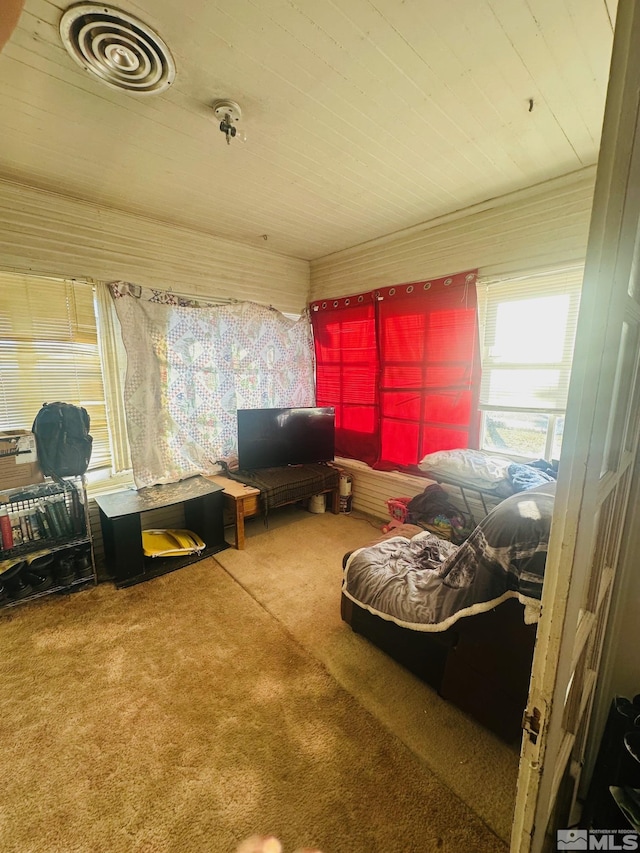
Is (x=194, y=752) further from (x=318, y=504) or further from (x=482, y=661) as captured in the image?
(x=318, y=504)

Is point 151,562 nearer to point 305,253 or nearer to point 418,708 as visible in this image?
point 418,708

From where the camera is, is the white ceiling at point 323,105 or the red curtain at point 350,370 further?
the red curtain at point 350,370

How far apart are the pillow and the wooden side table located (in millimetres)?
1461

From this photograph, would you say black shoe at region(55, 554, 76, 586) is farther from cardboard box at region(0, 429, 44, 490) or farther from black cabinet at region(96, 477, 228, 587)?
cardboard box at region(0, 429, 44, 490)

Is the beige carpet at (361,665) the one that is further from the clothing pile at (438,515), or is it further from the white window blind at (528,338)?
the white window blind at (528,338)

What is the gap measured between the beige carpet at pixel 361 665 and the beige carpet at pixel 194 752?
7cm

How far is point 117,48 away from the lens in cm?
135

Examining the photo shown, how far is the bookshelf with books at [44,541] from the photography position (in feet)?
7.66

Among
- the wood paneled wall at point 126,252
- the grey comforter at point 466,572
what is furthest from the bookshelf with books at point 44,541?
the grey comforter at point 466,572

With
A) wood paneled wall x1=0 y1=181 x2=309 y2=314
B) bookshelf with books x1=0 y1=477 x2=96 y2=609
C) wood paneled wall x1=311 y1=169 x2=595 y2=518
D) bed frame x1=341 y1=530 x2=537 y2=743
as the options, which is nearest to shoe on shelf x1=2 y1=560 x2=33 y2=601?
bookshelf with books x1=0 y1=477 x2=96 y2=609

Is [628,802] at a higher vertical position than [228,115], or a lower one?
lower

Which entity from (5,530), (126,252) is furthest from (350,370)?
(5,530)

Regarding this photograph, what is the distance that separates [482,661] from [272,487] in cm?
207

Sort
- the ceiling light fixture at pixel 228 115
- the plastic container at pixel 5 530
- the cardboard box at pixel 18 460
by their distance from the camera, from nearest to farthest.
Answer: the ceiling light fixture at pixel 228 115, the cardboard box at pixel 18 460, the plastic container at pixel 5 530
